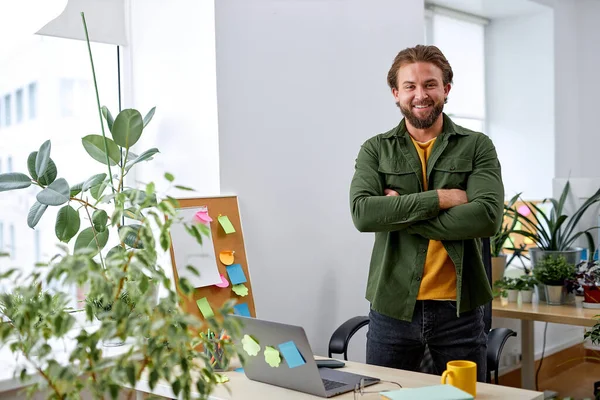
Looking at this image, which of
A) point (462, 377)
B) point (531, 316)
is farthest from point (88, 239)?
point (531, 316)

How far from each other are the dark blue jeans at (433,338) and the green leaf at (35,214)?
125 centimetres

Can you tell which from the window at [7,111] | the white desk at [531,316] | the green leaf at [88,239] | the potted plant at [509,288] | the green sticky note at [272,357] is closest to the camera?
the green sticky note at [272,357]

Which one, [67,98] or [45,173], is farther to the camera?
[67,98]

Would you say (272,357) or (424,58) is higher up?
(424,58)

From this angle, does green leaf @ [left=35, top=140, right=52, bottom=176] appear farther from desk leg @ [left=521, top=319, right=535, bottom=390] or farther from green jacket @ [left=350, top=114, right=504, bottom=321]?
desk leg @ [left=521, top=319, right=535, bottom=390]

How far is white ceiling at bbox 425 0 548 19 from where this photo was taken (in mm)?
5047

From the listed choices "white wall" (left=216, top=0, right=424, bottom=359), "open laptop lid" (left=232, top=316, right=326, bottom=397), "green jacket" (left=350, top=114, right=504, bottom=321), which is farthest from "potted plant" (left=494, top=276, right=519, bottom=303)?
"open laptop lid" (left=232, top=316, right=326, bottom=397)

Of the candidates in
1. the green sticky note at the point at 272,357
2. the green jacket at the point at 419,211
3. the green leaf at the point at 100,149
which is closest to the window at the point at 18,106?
the green leaf at the point at 100,149

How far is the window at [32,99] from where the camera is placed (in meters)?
2.87

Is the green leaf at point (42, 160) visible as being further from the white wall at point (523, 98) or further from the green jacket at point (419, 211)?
the white wall at point (523, 98)

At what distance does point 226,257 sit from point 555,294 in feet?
6.07

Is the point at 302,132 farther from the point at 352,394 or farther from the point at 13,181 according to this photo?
the point at 352,394

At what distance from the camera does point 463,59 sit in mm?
5367

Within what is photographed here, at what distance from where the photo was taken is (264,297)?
3039mm
